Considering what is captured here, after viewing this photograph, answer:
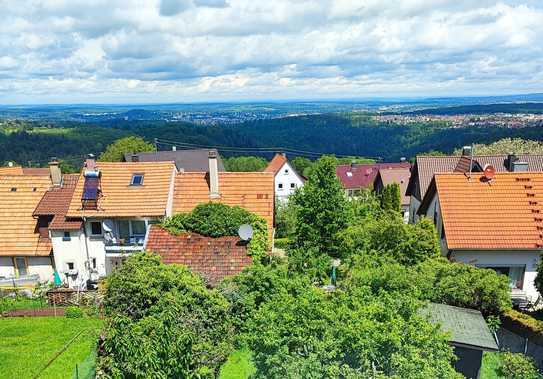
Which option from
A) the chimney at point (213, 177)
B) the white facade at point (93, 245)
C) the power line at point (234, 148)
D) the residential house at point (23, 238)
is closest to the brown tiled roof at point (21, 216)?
the residential house at point (23, 238)

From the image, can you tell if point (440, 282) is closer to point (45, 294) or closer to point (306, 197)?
point (306, 197)

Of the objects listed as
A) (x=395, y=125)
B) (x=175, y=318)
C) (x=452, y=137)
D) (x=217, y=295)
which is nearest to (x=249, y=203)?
(x=217, y=295)

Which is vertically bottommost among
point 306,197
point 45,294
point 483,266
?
point 45,294

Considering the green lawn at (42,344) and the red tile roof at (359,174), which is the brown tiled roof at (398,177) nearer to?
the red tile roof at (359,174)

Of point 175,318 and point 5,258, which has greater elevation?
point 175,318

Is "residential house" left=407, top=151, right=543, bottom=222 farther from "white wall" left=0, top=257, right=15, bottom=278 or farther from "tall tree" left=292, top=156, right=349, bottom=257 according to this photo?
"white wall" left=0, top=257, right=15, bottom=278

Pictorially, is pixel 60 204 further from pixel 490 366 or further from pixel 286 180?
pixel 286 180
